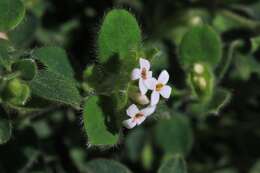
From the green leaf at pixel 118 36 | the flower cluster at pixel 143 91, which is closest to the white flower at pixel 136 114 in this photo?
the flower cluster at pixel 143 91

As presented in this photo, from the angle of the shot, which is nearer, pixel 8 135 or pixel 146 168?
pixel 8 135

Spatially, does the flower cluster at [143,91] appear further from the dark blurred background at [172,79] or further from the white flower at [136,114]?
the dark blurred background at [172,79]

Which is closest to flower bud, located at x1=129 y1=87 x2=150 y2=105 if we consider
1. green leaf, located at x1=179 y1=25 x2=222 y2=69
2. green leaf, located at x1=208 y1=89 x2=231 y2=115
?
green leaf, located at x1=208 y1=89 x2=231 y2=115

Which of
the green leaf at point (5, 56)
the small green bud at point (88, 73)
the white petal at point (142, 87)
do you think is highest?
the green leaf at point (5, 56)

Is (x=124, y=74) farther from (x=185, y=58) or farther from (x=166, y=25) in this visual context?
(x=166, y=25)

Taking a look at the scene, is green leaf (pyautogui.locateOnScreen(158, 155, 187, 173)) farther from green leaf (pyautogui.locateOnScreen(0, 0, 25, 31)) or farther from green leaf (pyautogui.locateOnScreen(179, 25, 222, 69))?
green leaf (pyautogui.locateOnScreen(0, 0, 25, 31))

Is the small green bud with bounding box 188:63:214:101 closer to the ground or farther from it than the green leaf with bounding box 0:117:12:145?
closer to the ground

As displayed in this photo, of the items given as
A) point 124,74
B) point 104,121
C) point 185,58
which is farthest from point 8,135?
point 185,58
